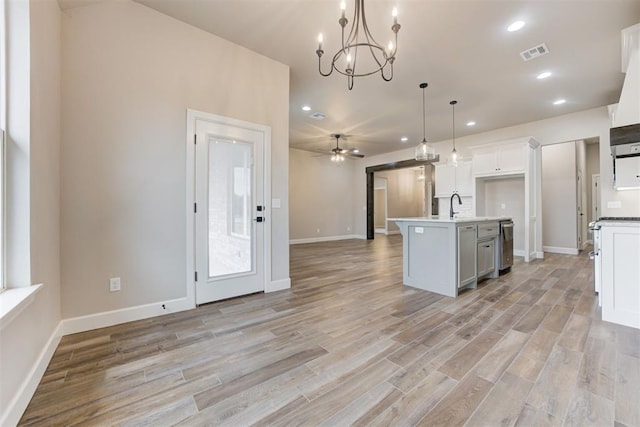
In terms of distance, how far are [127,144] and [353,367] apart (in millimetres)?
2769

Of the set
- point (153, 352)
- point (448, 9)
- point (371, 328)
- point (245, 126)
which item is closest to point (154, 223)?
point (153, 352)

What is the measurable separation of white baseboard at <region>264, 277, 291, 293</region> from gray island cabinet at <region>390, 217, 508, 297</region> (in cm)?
169

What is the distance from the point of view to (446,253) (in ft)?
10.9

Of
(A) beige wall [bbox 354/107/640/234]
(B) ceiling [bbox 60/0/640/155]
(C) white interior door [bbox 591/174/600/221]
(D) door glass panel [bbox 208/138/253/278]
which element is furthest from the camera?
(C) white interior door [bbox 591/174/600/221]

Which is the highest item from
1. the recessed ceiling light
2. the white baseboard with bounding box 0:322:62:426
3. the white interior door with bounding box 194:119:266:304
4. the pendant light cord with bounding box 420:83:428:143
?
the pendant light cord with bounding box 420:83:428:143

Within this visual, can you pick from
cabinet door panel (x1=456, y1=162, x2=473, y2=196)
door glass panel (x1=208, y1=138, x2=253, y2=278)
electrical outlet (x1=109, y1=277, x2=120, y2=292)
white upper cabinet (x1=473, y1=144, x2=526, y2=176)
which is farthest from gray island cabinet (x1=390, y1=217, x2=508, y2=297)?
electrical outlet (x1=109, y1=277, x2=120, y2=292)

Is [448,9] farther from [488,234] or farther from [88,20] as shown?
[88,20]

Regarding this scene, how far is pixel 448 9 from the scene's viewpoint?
2.64m

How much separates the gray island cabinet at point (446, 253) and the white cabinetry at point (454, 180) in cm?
299

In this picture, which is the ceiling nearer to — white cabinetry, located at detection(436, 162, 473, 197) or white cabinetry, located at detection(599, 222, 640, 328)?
white cabinetry, located at detection(436, 162, 473, 197)

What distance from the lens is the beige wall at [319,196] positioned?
838 cm

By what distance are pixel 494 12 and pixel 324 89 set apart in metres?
2.45

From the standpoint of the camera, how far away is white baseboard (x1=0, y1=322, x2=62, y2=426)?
50.9 inches

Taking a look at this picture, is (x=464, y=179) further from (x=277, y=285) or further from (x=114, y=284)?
(x=114, y=284)
